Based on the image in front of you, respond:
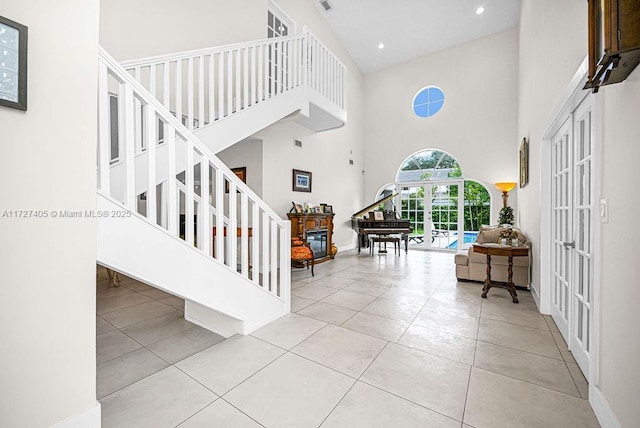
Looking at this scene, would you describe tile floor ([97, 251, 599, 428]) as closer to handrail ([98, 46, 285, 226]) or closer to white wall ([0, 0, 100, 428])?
white wall ([0, 0, 100, 428])

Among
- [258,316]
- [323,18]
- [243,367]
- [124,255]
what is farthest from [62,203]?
[323,18]

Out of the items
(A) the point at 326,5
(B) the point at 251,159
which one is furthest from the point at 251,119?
(A) the point at 326,5

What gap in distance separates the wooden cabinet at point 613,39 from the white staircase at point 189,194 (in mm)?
2213

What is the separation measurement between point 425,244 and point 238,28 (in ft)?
22.4

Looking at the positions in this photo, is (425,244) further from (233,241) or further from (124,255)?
(124,255)

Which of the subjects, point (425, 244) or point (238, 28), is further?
point (425, 244)

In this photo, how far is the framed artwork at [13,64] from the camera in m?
1.11

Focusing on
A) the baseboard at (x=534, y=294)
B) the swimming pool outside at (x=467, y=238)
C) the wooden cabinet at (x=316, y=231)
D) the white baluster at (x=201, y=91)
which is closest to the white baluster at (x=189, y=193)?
the white baluster at (x=201, y=91)

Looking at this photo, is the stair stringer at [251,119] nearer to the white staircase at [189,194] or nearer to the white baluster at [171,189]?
the white staircase at [189,194]

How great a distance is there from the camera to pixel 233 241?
2.42 metres

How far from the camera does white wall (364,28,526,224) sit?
670 centimetres

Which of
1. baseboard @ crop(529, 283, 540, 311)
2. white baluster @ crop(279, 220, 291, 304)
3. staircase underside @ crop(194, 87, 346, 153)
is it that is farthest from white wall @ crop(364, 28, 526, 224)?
white baluster @ crop(279, 220, 291, 304)

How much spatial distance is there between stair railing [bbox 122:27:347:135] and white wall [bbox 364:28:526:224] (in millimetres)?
3142

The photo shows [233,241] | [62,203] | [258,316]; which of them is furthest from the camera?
[258,316]
